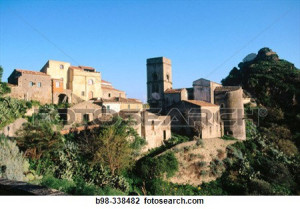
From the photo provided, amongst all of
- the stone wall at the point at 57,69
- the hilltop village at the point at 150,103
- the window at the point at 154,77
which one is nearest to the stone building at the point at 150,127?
the hilltop village at the point at 150,103

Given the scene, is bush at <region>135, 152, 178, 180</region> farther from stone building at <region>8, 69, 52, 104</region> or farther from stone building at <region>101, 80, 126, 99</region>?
stone building at <region>101, 80, 126, 99</region>

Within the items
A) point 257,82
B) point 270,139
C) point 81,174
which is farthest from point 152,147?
point 257,82

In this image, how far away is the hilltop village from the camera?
26.9 metres

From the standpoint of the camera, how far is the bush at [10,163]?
1111 cm

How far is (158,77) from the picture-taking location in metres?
44.4

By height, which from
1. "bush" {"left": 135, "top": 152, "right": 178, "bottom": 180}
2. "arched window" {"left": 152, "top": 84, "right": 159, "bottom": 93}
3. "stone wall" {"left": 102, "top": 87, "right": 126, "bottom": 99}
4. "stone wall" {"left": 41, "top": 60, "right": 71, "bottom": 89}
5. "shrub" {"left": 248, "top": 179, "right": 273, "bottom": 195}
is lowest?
"shrub" {"left": 248, "top": 179, "right": 273, "bottom": 195}

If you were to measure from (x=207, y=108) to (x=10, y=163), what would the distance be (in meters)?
22.7

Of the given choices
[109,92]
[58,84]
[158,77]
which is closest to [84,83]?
[58,84]

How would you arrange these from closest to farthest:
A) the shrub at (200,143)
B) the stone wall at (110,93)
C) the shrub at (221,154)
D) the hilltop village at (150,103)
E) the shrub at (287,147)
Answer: the shrub at (200,143)
the shrub at (221,154)
the hilltop village at (150,103)
the shrub at (287,147)
the stone wall at (110,93)

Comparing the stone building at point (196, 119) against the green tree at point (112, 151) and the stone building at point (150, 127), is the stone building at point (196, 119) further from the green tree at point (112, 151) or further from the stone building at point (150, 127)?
the green tree at point (112, 151)

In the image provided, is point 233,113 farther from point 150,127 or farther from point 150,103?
point 150,103

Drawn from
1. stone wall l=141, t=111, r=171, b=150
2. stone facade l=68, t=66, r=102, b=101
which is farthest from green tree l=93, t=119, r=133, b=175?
stone facade l=68, t=66, r=102, b=101

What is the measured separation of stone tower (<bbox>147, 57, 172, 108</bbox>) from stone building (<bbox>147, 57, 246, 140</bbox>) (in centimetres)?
146

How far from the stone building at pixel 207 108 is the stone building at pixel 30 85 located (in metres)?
15.3
